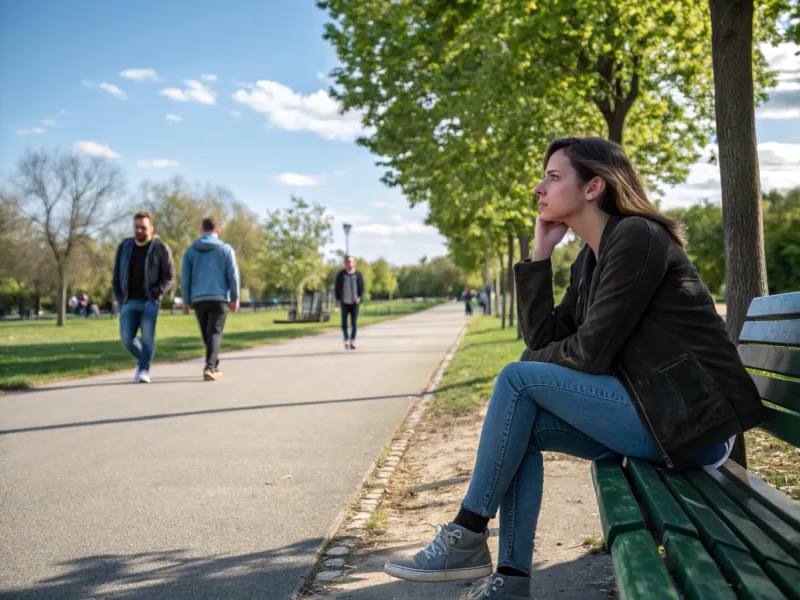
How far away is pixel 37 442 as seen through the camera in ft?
20.9

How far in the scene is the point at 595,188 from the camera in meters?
3.02

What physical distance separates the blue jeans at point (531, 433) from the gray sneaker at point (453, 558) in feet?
0.37

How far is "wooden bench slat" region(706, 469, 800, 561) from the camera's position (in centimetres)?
197

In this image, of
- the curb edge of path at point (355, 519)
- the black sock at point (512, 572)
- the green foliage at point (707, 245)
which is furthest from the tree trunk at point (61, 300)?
the green foliage at point (707, 245)

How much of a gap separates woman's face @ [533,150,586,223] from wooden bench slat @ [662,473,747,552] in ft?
3.61

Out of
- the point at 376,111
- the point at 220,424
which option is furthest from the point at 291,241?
the point at 220,424

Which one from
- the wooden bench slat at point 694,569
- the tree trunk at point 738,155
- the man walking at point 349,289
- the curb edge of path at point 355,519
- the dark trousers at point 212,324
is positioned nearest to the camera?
the wooden bench slat at point 694,569

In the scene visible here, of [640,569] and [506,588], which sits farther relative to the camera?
[506,588]

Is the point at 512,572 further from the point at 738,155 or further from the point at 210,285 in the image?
the point at 210,285

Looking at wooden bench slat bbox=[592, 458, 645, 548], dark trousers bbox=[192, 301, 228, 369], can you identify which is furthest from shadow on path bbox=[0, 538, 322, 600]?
dark trousers bbox=[192, 301, 228, 369]

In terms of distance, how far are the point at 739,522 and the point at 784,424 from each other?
2.32ft

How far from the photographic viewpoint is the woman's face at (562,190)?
3055 mm

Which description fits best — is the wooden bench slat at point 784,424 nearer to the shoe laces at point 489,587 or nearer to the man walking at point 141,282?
the shoe laces at point 489,587

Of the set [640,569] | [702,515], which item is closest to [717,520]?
[702,515]
